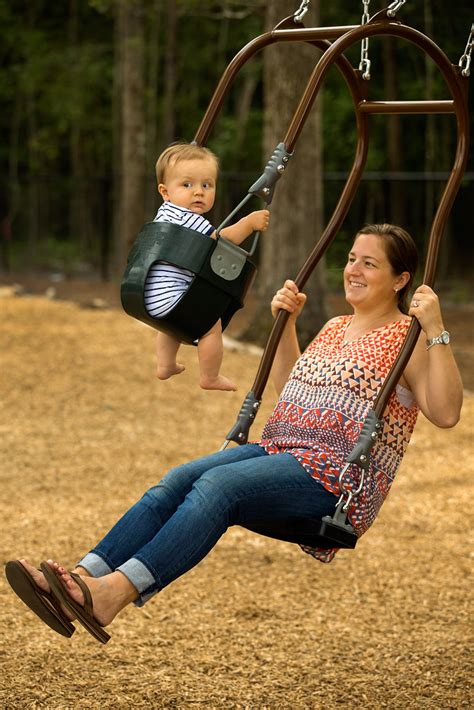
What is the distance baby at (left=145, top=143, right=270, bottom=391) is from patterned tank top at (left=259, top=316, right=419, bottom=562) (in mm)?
330

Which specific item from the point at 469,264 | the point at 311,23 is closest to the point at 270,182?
the point at 311,23

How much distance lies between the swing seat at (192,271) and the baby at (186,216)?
0.09ft

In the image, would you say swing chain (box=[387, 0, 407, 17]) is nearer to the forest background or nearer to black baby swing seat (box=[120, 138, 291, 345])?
black baby swing seat (box=[120, 138, 291, 345])

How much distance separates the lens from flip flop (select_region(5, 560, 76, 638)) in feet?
9.89

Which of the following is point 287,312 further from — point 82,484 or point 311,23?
point 311,23

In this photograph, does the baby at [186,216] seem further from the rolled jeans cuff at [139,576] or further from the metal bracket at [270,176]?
the rolled jeans cuff at [139,576]

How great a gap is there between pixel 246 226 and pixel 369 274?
19.2 inches

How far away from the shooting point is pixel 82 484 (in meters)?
6.94

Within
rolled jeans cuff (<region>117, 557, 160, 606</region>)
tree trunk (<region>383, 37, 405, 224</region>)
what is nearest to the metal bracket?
rolled jeans cuff (<region>117, 557, 160, 606</region>)

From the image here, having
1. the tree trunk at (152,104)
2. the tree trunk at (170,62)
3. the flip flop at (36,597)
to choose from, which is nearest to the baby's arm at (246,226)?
the flip flop at (36,597)

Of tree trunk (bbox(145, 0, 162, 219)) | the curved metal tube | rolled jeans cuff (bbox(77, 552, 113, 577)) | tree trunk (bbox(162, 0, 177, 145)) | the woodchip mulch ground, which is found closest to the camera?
rolled jeans cuff (bbox(77, 552, 113, 577))

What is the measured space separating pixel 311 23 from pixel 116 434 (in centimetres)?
456

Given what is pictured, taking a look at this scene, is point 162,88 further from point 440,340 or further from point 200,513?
point 200,513

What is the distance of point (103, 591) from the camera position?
9.86 ft
